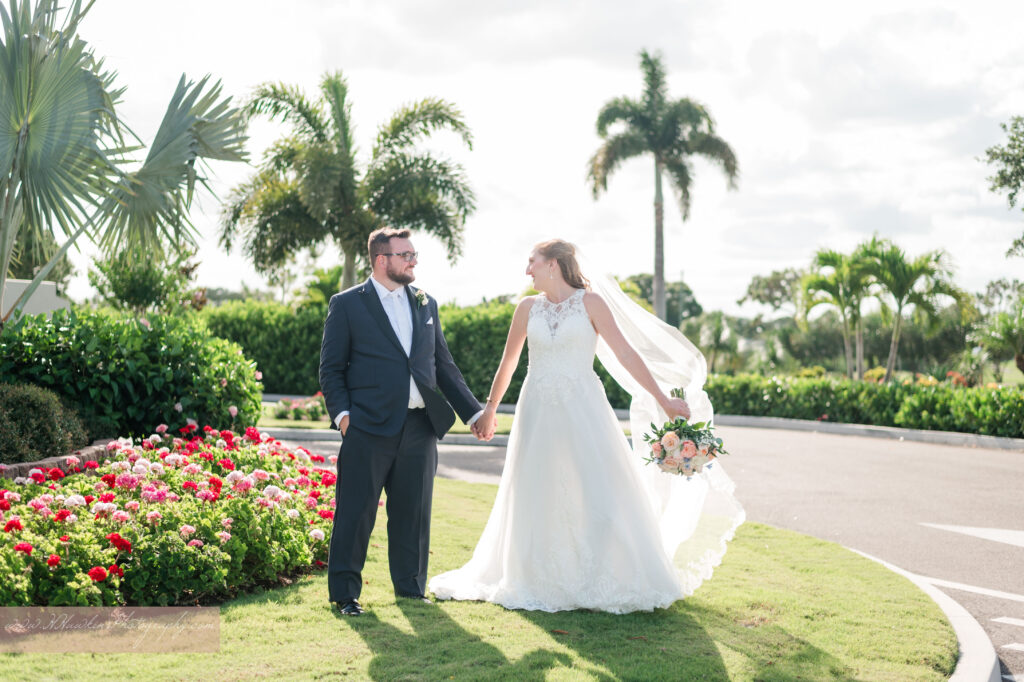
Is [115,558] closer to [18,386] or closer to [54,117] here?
[18,386]

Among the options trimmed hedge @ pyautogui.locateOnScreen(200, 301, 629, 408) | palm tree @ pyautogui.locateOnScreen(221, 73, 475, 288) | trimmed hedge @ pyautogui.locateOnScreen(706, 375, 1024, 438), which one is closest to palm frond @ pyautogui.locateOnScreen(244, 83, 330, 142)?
palm tree @ pyautogui.locateOnScreen(221, 73, 475, 288)

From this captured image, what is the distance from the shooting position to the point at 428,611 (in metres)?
5.21

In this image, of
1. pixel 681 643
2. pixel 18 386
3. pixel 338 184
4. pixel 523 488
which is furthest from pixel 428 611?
pixel 338 184

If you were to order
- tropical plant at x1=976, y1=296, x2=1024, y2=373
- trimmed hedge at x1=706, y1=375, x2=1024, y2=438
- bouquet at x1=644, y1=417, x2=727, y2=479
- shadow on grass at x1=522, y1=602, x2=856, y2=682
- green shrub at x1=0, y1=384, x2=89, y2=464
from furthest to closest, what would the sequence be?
tropical plant at x1=976, y1=296, x2=1024, y2=373, trimmed hedge at x1=706, y1=375, x2=1024, y2=438, green shrub at x1=0, y1=384, x2=89, y2=464, bouquet at x1=644, y1=417, x2=727, y2=479, shadow on grass at x1=522, y1=602, x2=856, y2=682

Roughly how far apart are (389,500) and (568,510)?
1054 mm

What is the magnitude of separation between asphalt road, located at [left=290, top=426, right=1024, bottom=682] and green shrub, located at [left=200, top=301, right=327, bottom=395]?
506 inches

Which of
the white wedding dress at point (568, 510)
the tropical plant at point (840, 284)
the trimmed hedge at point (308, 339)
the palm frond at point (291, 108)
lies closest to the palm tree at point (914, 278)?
the tropical plant at point (840, 284)

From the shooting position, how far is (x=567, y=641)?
15.5 feet

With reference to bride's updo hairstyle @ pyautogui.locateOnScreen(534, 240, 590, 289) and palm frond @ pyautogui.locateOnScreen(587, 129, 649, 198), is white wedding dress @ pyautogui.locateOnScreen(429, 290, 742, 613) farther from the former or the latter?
palm frond @ pyautogui.locateOnScreen(587, 129, 649, 198)

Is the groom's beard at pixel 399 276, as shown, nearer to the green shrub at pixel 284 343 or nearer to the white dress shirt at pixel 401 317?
the white dress shirt at pixel 401 317

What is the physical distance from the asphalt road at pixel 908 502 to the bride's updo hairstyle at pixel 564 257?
125 inches

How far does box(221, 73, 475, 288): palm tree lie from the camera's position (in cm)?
2214

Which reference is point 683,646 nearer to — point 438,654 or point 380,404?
point 438,654

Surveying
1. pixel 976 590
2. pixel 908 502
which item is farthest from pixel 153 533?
pixel 908 502
